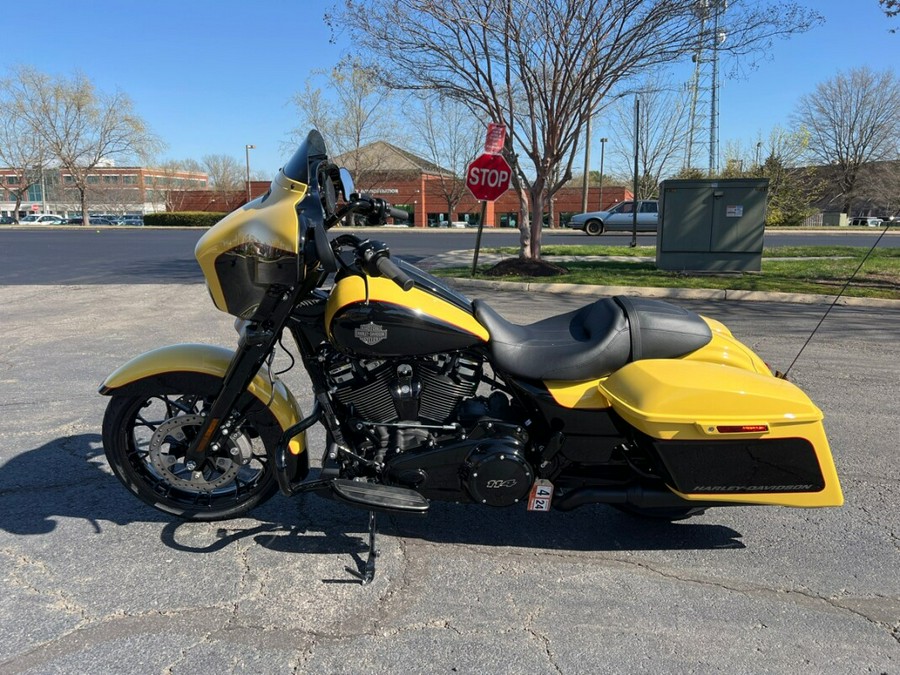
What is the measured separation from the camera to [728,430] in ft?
8.64

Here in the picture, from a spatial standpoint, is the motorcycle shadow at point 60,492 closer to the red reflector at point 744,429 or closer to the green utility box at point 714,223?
the red reflector at point 744,429

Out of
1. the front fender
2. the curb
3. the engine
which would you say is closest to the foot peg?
the engine

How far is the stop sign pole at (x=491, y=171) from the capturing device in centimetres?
1172

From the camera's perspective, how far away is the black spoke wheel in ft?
10.3

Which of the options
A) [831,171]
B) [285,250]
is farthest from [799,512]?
[831,171]

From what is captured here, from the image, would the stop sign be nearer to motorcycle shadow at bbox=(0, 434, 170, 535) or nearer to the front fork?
motorcycle shadow at bbox=(0, 434, 170, 535)

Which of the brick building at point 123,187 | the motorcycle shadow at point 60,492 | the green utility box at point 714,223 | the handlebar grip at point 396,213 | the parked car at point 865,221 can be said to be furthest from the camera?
the brick building at point 123,187

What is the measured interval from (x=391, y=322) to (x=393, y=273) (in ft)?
0.77

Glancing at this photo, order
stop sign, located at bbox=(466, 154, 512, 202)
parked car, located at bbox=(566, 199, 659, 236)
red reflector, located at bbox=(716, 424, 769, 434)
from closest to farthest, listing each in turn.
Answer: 1. red reflector, located at bbox=(716, 424, 769, 434)
2. stop sign, located at bbox=(466, 154, 512, 202)
3. parked car, located at bbox=(566, 199, 659, 236)

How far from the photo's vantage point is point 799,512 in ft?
11.5

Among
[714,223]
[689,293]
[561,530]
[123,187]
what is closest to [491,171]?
[689,293]

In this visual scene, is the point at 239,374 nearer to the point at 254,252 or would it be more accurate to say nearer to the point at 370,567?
the point at 254,252

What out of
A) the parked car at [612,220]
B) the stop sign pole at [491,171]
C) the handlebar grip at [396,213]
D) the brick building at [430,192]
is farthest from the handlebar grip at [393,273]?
the brick building at [430,192]

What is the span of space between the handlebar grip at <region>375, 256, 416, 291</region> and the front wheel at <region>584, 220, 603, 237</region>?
105ft
